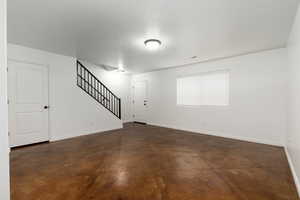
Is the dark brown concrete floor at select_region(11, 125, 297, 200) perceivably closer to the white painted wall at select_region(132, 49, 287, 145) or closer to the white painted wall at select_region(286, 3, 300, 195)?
the white painted wall at select_region(286, 3, 300, 195)

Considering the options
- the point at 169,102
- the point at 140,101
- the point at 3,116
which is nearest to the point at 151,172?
the point at 3,116

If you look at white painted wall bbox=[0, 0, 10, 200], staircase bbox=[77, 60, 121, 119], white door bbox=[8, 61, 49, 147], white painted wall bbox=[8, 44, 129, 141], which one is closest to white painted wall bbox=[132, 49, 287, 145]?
staircase bbox=[77, 60, 121, 119]

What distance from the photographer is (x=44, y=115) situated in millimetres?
4109

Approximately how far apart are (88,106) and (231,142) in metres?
4.82

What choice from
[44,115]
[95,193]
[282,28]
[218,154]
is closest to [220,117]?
[218,154]

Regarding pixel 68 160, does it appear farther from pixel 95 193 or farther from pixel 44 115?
pixel 44 115

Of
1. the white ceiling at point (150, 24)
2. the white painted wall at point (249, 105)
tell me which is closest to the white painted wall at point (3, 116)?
the white ceiling at point (150, 24)

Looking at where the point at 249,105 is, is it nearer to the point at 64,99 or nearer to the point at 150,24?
the point at 150,24

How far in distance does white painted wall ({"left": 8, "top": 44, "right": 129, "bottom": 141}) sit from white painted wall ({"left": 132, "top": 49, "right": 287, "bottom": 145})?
362cm

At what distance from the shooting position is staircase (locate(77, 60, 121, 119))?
18.9ft

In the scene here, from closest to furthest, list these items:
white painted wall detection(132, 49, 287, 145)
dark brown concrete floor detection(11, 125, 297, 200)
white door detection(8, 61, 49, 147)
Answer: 1. dark brown concrete floor detection(11, 125, 297, 200)
2. white door detection(8, 61, 49, 147)
3. white painted wall detection(132, 49, 287, 145)

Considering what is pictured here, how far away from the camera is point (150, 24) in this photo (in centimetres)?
249

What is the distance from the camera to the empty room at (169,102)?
1973 millimetres

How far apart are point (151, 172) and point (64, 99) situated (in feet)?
12.0
